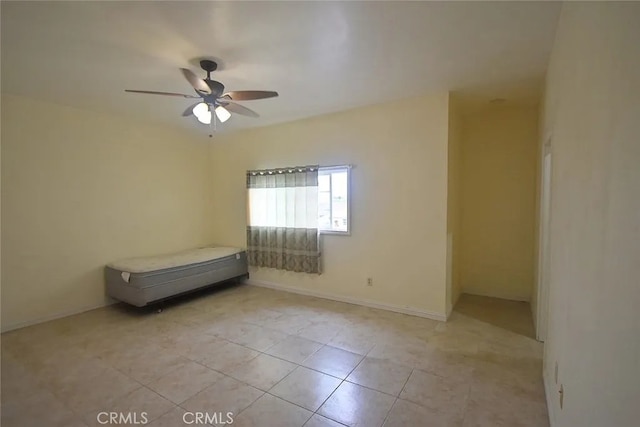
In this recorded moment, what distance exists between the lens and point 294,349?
2785 millimetres

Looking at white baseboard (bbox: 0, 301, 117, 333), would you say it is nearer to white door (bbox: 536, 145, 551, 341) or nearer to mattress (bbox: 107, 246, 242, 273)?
mattress (bbox: 107, 246, 242, 273)

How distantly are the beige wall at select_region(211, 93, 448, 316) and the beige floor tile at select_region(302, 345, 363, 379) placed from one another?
3.94 feet

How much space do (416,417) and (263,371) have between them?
1.19 meters

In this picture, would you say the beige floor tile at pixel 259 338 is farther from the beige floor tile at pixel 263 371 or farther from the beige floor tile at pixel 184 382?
the beige floor tile at pixel 184 382

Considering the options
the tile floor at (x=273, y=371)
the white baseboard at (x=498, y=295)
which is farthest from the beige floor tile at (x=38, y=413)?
the white baseboard at (x=498, y=295)

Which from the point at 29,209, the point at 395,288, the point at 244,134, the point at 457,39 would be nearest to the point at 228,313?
the point at 395,288

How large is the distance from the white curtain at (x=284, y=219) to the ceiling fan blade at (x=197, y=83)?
74.1 inches

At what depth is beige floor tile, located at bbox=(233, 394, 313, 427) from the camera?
1.86 m

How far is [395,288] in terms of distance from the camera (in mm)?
3639

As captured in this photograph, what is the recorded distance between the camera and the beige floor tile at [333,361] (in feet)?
7.92

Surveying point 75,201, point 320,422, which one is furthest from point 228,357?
point 75,201

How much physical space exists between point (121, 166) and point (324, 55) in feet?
11.1

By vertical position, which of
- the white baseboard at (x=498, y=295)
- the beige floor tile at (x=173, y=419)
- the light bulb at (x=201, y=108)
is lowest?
the beige floor tile at (x=173, y=419)

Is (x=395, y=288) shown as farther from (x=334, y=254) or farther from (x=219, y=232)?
(x=219, y=232)
